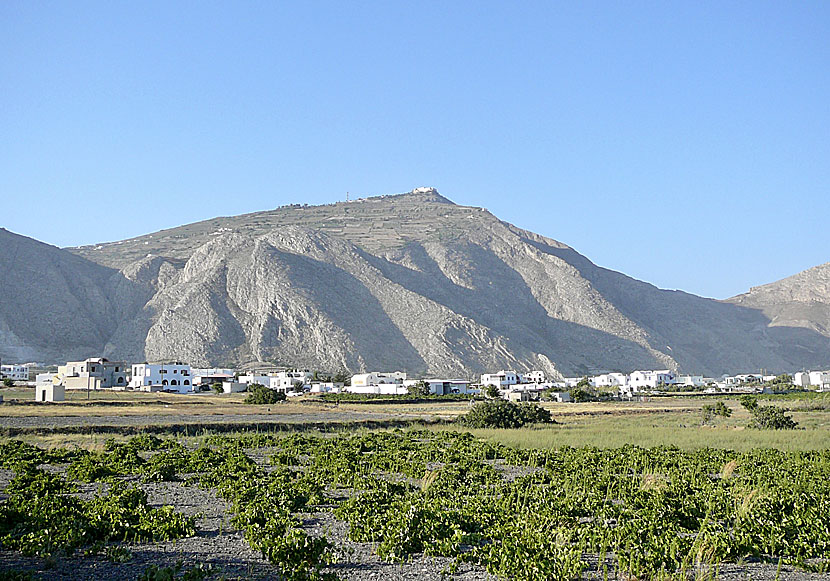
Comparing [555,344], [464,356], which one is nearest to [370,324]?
[464,356]

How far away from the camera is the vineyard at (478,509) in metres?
10.6

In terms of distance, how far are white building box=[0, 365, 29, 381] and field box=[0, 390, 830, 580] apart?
74.5 metres

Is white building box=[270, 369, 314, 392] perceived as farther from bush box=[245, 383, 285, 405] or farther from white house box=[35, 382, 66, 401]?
white house box=[35, 382, 66, 401]

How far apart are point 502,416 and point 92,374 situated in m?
58.4

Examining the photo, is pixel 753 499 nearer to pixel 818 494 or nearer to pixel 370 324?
pixel 818 494

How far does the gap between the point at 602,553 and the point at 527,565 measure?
173 cm

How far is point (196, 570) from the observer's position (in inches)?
374

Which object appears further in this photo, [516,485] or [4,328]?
[4,328]

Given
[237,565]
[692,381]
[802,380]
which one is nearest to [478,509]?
[237,565]

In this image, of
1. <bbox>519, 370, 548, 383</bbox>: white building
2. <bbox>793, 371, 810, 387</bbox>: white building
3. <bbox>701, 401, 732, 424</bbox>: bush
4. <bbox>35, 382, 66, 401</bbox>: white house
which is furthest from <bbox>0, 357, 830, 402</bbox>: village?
<bbox>701, 401, 732, 424</bbox>: bush

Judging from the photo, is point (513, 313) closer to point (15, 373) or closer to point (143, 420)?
point (15, 373)

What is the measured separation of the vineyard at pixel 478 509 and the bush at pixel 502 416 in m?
18.0

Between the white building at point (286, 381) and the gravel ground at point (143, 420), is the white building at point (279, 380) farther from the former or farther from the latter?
the gravel ground at point (143, 420)

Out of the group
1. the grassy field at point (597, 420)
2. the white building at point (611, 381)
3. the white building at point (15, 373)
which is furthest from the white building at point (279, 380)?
the white building at point (611, 381)
